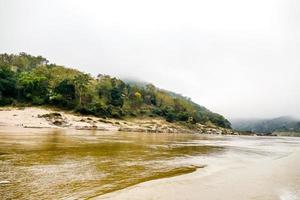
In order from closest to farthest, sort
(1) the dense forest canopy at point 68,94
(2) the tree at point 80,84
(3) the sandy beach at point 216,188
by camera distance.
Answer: (3) the sandy beach at point 216,188, (1) the dense forest canopy at point 68,94, (2) the tree at point 80,84

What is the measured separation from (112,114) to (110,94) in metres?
17.9

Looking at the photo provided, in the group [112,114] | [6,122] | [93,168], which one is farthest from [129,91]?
[93,168]

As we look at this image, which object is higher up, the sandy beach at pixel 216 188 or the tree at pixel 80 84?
the tree at pixel 80 84

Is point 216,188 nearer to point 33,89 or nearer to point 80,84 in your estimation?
point 33,89

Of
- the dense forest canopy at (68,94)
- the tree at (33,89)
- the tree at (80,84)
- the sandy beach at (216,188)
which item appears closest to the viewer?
the sandy beach at (216,188)

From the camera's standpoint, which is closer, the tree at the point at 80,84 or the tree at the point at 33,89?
the tree at the point at 33,89

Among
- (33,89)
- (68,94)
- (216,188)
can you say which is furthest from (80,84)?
(216,188)

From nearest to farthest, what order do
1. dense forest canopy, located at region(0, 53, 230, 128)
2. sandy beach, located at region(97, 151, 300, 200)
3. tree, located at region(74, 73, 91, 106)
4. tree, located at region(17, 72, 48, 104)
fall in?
sandy beach, located at region(97, 151, 300, 200) < dense forest canopy, located at region(0, 53, 230, 128) < tree, located at region(17, 72, 48, 104) < tree, located at region(74, 73, 91, 106)

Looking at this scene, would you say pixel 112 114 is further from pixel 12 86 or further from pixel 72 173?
pixel 72 173

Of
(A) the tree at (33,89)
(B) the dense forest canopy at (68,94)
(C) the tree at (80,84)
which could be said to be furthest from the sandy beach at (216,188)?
(C) the tree at (80,84)

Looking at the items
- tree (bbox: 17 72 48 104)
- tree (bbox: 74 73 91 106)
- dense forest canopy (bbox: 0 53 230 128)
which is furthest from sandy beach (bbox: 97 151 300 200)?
tree (bbox: 74 73 91 106)

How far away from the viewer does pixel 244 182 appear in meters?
9.68

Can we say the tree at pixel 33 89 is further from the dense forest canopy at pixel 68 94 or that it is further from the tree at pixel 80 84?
the tree at pixel 80 84

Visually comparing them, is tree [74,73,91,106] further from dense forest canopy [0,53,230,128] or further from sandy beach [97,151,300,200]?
sandy beach [97,151,300,200]
